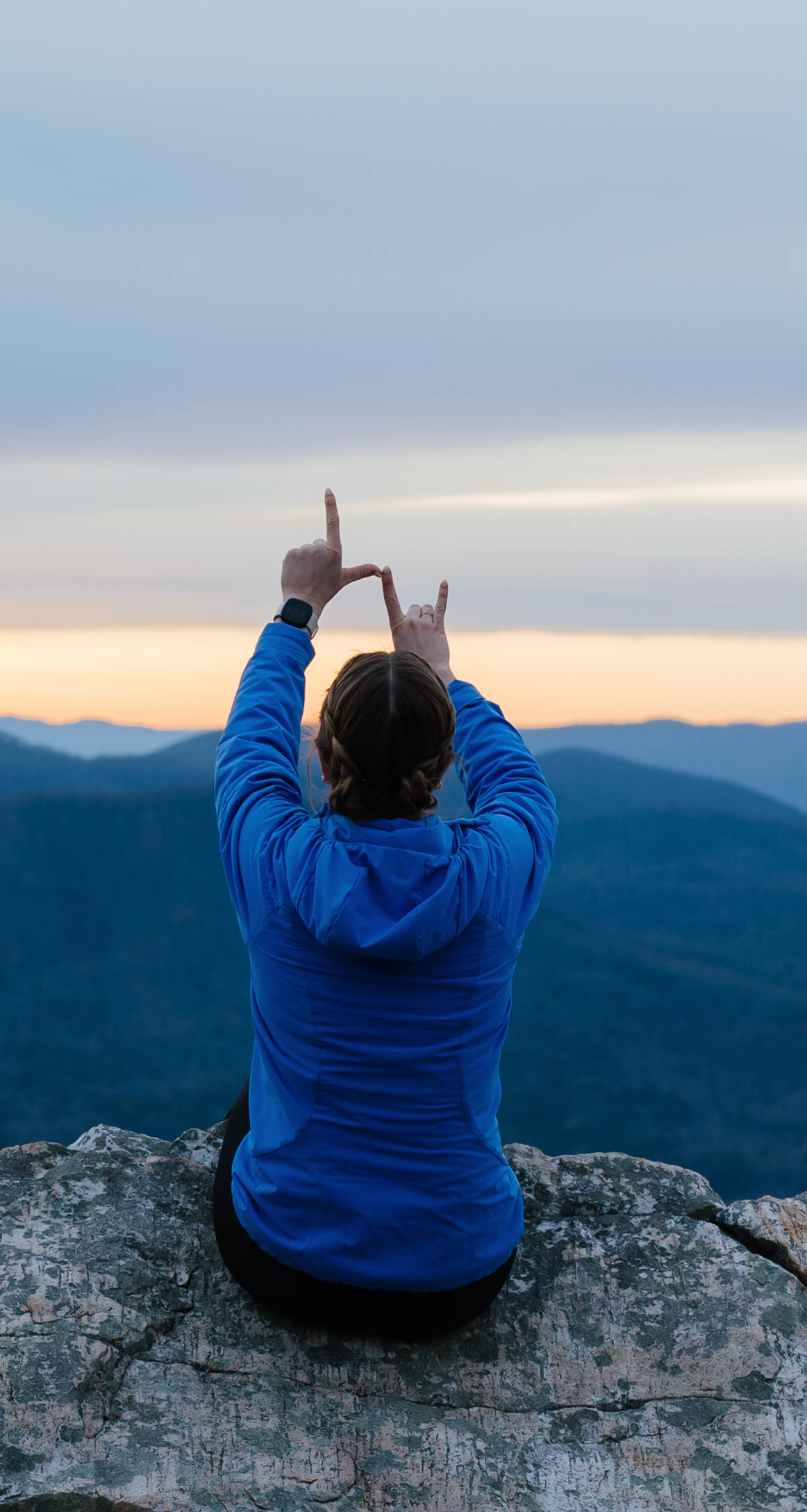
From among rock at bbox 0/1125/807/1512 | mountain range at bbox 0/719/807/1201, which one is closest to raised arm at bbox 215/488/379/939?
rock at bbox 0/1125/807/1512

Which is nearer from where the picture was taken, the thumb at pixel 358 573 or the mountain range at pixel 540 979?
the thumb at pixel 358 573

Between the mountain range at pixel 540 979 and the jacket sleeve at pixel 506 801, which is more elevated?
the jacket sleeve at pixel 506 801

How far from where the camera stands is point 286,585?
233 centimetres

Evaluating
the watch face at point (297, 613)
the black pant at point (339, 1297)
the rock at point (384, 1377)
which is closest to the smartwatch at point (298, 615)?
the watch face at point (297, 613)

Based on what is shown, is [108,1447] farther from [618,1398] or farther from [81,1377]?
[618,1398]

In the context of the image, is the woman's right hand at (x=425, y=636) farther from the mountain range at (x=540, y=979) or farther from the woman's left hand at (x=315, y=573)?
the mountain range at (x=540, y=979)

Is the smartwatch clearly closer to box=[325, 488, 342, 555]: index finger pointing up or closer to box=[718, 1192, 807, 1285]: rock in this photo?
box=[325, 488, 342, 555]: index finger pointing up

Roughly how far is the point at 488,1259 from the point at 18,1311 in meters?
0.87

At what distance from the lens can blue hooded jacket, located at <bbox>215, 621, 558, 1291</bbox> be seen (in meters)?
1.67

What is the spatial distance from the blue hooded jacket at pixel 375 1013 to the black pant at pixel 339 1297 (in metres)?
0.05

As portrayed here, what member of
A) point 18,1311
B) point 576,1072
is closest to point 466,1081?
point 18,1311

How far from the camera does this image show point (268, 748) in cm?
198

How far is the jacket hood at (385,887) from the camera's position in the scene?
164 centimetres

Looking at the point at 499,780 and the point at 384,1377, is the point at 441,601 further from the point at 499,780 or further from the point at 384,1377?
the point at 384,1377
